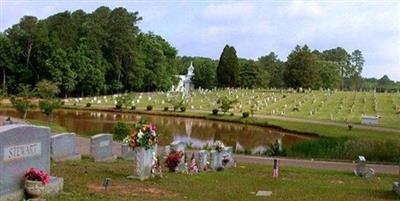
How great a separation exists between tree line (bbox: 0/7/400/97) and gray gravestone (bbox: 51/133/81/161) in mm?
51555

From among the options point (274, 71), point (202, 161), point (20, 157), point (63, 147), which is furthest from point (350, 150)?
point (274, 71)

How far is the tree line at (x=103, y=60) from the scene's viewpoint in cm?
8369

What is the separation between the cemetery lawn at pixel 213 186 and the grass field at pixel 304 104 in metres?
33.7

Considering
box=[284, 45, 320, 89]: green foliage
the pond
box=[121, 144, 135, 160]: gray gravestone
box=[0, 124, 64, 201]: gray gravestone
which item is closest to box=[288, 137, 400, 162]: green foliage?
the pond

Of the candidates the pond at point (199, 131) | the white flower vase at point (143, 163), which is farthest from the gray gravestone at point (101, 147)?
the pond at point (199, 131)

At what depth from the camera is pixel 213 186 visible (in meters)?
14.5

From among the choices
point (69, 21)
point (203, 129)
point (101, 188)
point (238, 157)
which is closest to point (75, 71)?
point (69, 21)

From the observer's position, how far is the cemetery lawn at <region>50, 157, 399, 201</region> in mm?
12258

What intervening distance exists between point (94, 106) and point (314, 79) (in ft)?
157

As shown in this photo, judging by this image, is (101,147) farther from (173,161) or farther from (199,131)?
(199,131)

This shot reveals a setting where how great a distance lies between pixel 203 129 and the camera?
157 ft

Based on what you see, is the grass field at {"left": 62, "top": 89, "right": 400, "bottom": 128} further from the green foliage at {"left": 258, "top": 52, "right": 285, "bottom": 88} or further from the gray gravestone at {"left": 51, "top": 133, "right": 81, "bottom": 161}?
the green foliage at {"left": 258, "top": 52, "right": 285, "bottom": 88}

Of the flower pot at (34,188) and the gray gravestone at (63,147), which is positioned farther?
the gray gravestone at (63,147)

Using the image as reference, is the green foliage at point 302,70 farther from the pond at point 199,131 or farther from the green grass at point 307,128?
the pond at point 199,131
